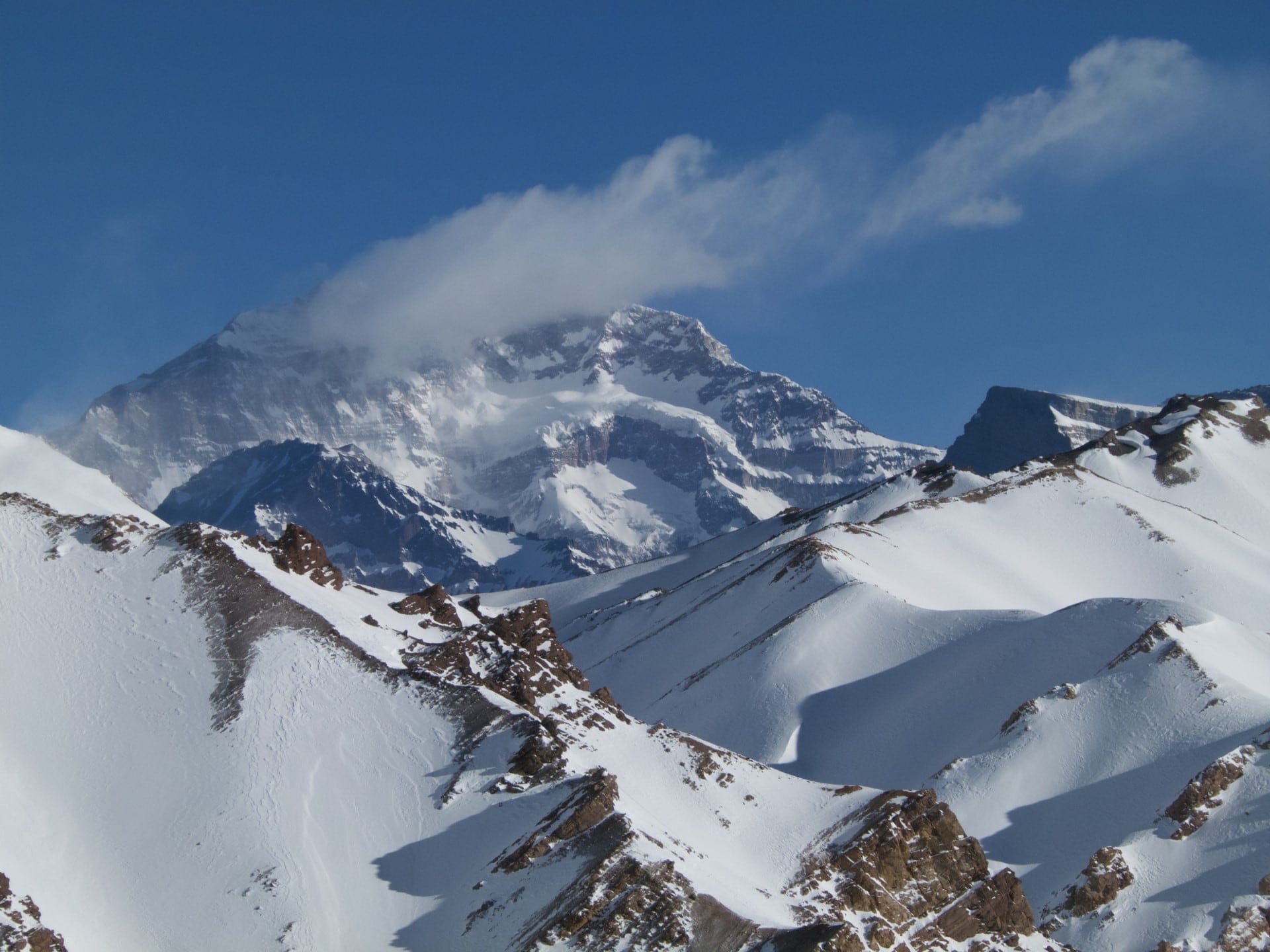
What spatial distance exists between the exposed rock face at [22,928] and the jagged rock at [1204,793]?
6317 cm

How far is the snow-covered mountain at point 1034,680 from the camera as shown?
3477 inches

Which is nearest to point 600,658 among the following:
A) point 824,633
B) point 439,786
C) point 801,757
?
point 824,633

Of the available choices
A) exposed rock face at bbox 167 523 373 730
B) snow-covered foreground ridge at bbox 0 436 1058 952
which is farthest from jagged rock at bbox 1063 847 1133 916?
exposed rock face at bbox 167 523 373 730

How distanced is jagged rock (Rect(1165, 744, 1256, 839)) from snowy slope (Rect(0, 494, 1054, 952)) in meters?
17.7

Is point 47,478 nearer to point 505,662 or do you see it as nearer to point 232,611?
point 232,611

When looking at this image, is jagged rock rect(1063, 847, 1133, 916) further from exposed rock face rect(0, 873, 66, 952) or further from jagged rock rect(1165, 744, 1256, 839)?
exposed rock face rect(0, 873, 66, 952)

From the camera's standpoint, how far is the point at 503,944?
223 feet

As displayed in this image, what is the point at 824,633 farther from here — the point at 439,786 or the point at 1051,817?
the point at 439,786

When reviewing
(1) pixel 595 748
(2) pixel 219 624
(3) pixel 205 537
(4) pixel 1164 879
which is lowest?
(4) pixel 1164 879

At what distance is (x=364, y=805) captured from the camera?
79.9 meters

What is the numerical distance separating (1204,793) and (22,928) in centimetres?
6751

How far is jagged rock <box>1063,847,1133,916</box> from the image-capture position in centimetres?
8512

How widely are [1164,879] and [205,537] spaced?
210 ft

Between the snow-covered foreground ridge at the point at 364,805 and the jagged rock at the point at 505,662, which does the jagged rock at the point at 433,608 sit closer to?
the jagged rock at the point at 505,662
